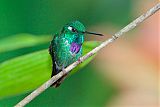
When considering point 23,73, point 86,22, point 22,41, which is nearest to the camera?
point 23,73

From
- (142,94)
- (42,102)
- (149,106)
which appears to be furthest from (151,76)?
(42,102)

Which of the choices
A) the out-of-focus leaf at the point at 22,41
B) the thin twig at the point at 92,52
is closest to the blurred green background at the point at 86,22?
the out-of-focus leaf at the point at 22,41

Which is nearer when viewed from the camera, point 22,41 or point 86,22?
point 22,41

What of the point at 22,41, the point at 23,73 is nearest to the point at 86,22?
the point at 22,41

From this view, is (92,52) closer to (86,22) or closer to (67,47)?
(67,47)

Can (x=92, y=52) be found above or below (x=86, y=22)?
below

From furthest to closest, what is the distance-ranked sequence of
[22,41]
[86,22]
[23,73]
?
[86,22] → [22,41] → [23,73]
